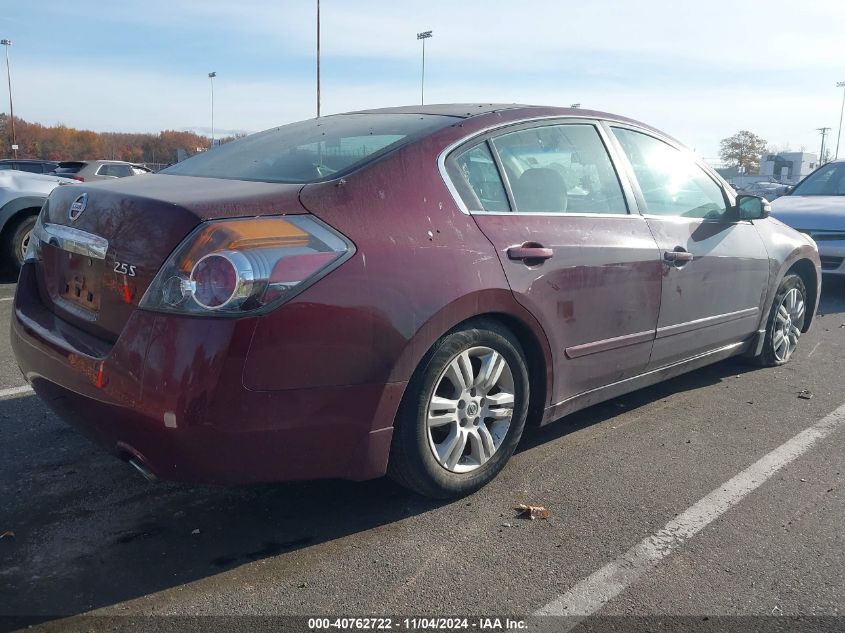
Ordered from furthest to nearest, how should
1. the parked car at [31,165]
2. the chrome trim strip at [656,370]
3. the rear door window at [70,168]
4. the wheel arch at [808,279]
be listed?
the parked car at [31,165] → the rear door window at [70,168] → the wheel arch at [808,279] → the chrome trim strip at [656,370]

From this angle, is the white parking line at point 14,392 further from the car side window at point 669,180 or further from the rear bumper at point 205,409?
the car side window at point 669,180

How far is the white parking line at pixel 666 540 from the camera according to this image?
8.21 feet

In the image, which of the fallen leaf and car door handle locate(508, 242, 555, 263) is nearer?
the fallen leaf

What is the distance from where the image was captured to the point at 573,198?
3.66 metres

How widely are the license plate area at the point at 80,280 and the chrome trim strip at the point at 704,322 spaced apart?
2.68 metres

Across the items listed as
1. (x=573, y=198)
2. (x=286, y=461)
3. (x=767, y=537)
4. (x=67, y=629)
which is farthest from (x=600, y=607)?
(x=573, y=198)

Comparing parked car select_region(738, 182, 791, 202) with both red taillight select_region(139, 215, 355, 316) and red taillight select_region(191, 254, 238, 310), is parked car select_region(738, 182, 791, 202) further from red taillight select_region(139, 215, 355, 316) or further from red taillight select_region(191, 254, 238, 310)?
red taillight select_region(191, 254, 238, 310)

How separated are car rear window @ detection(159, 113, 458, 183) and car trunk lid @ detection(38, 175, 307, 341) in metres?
0.18

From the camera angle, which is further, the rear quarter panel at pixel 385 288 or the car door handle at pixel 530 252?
the car door handle at pixel 530 252

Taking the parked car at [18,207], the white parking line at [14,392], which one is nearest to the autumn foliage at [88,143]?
the parked car at [18,207]

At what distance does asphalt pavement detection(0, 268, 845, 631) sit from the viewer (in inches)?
96.5

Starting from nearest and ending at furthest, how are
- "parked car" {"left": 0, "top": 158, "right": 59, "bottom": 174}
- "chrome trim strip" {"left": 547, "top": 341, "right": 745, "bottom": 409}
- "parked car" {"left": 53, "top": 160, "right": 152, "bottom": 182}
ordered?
"chrome trim strip" {"left": 547, "top": 341, "right": 745, "bottom": 409} → "parked car" {"left": 53, "top": 160, "right": 152, "bottom": 182} → "parked car" {"left": 0, "top": 158, "right": 59, "bottom": 174}

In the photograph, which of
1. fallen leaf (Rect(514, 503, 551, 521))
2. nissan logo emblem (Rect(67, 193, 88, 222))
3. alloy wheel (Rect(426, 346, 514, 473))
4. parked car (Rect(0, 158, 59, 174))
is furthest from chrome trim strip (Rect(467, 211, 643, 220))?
parked car (Rect(0, 158, 59, 174))

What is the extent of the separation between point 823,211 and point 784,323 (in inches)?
154
